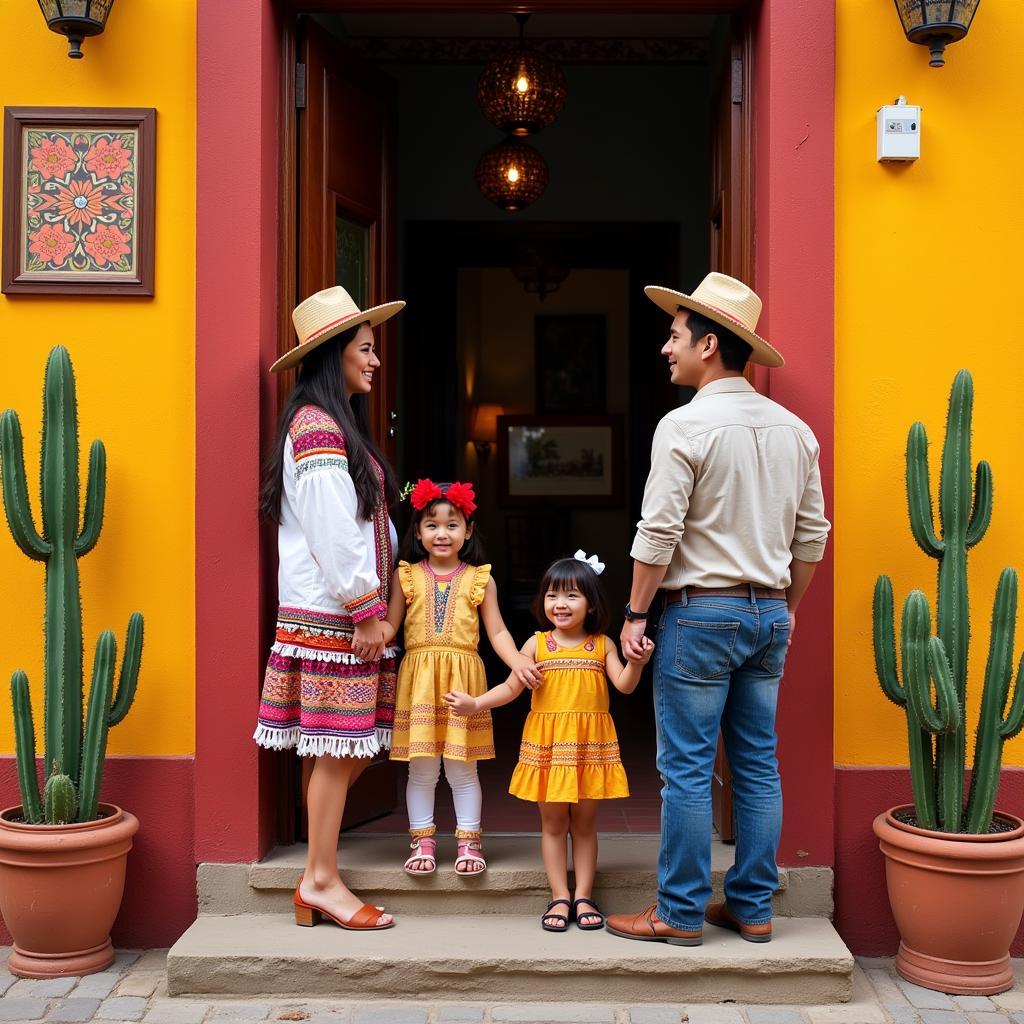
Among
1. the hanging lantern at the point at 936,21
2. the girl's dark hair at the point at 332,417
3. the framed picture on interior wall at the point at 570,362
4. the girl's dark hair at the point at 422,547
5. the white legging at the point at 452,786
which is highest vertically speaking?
the hanging lantern at the point at 936,21

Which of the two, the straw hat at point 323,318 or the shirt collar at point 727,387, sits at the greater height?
the straw hat at point 323,318

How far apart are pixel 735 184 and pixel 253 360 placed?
184 centimetres

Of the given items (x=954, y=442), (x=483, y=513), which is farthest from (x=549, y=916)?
(x=483, y=513)

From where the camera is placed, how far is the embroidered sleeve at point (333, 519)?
3756 millimetres

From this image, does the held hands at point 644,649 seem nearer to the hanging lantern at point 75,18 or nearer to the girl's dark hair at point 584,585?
the girl's dark hair at point 584,585

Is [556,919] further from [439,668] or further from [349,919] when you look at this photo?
[439,668]

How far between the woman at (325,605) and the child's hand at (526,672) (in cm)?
43

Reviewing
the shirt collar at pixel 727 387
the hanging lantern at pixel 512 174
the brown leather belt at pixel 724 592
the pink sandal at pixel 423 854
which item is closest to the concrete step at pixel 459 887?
the pink sandal at pixel 423 854

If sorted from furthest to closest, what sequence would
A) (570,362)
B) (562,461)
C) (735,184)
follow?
(570,362)
(562,461)
(735,184)

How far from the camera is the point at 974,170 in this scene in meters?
4.18

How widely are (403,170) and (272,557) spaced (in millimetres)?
4279

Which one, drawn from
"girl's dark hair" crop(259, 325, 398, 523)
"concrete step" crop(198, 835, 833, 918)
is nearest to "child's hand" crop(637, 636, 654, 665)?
"concrete step" crop(198, 835, 833, 918)

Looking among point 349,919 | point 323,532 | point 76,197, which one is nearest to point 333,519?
point 323,532

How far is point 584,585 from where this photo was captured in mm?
4004
